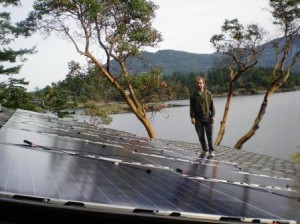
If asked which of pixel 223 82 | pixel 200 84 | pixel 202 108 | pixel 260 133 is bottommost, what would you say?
pixel 260 133

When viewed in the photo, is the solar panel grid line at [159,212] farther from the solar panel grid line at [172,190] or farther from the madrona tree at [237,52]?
the madrona tree at [237,52]

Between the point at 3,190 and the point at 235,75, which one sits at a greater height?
the point at 235,75

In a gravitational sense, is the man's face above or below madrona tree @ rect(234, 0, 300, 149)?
below

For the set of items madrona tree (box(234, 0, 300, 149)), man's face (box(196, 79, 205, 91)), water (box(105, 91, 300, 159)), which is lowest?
water (box(105, 91, 300, 159))

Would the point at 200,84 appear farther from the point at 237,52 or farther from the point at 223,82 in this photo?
the point at 223,82

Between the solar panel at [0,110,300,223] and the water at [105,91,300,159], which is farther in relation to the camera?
the water at [105,91,300,159]

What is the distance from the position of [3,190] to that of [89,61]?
22057 millimetres

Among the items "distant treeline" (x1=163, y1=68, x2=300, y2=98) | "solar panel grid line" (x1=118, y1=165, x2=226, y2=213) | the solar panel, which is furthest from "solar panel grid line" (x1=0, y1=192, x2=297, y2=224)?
"distant treeline" (x1=163, y1=68, x2=300, y2=98)

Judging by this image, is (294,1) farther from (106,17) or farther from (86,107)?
(86,107)

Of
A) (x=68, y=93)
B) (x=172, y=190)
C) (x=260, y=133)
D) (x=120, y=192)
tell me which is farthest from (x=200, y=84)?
(x=260, y=133)

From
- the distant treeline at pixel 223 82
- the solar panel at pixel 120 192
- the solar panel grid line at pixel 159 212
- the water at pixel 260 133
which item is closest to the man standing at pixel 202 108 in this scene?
the solar panel at pixel 120 192

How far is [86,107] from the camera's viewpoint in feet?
97.2

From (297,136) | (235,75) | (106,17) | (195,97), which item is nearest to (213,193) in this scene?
(195,97)

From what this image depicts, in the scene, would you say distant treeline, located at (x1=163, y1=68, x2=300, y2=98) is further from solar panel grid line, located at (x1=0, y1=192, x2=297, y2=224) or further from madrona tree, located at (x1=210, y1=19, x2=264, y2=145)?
solar panel grid line, located at (x1=0, y1=192, x2=297, y2=224)
